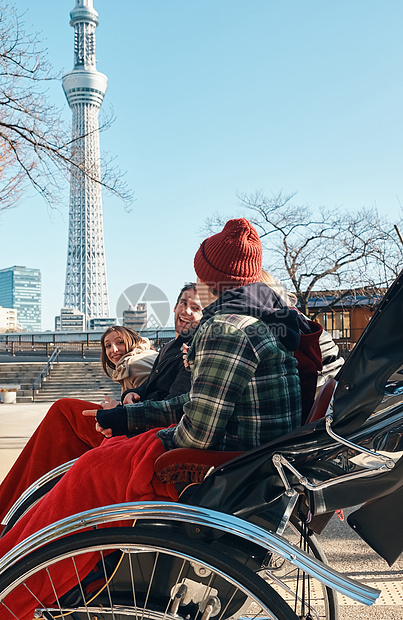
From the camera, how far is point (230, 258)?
7.10 ft

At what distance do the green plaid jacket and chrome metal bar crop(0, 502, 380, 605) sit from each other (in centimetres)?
26

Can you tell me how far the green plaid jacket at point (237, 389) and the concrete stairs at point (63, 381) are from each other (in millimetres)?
18194

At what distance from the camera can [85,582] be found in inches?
74.9

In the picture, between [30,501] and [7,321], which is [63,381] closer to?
Result: [30,501]

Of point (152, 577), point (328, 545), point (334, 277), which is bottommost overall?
point (328, 545)

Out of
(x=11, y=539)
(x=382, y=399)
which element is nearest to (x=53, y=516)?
(x=11, y=539)

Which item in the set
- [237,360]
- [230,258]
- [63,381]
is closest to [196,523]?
[237,360]

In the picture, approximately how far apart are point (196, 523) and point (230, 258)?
0.98 meters

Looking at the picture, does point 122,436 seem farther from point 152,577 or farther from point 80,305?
point 80,305

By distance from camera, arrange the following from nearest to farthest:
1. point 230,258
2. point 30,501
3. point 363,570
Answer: point 230,258 → point 30,501 → point 363,570

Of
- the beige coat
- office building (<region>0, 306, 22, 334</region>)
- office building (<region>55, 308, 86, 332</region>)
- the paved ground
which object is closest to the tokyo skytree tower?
office building (<region>55, 308, 86, 332</region>)

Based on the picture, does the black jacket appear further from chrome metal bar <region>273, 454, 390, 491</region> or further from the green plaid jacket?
chrome metal bar <region>273, 454, 390, 491</region>

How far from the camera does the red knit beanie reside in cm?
216

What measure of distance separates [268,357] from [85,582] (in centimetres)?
100
